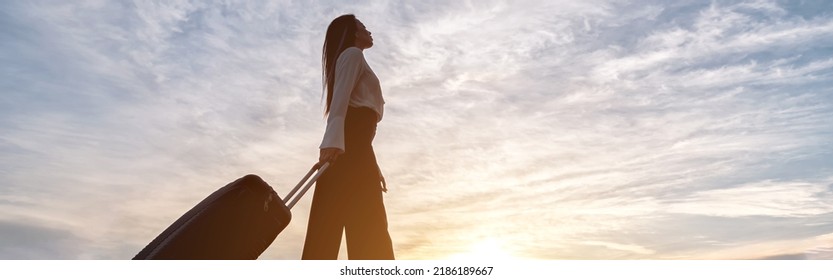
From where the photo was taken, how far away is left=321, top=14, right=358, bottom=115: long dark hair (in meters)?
5.84

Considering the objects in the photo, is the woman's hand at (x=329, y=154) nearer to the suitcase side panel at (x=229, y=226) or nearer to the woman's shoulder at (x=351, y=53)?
the suitcase side panel at (x=229, y=226)

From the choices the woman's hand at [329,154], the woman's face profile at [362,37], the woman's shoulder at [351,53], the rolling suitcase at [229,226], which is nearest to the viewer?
the rolling suitcase at [229,226]

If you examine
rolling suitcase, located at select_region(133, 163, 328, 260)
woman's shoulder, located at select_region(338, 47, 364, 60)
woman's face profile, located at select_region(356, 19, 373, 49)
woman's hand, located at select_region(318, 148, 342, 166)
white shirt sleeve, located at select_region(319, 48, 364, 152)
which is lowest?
rolling suitcase, located at select_region(133, 163, 328, 260)

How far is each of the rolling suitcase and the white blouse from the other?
380 mm

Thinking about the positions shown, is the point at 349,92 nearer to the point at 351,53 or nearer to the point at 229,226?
the point at 351,53

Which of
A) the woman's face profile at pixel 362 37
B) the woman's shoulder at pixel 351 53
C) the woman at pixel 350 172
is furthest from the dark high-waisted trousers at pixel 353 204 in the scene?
the woman's face profile at pixel 362 37

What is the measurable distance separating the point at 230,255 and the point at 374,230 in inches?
41.3

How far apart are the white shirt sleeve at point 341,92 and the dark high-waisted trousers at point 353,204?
15cm

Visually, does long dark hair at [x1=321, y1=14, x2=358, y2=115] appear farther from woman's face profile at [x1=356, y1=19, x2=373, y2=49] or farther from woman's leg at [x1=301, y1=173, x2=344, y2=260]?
woman's leg at [x1=301, y1=173, x2=344, y2=260]

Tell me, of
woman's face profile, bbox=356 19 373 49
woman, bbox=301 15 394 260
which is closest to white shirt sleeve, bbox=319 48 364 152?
woman, bbox=301 15 394 260

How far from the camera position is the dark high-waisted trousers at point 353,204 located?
17.7 feet
